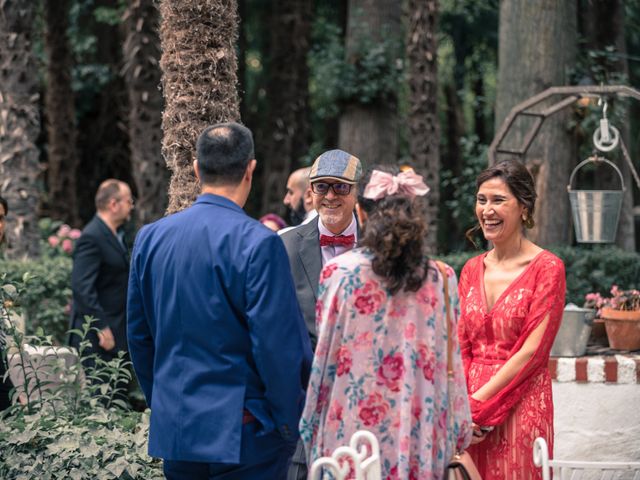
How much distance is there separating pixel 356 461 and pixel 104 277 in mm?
5129

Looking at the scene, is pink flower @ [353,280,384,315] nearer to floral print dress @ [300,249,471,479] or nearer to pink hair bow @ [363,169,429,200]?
floral print dress @ [300,249,471,479]

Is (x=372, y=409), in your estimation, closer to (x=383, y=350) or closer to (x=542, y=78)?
(x=383, y=350)

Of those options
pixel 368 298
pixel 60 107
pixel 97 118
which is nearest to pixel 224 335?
pixel 368 298

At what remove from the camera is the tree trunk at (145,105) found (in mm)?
11469

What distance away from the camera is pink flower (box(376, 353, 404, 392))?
3.48 metres

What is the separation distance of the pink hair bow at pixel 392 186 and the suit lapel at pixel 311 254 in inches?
46.2

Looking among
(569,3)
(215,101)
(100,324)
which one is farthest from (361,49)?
(215,101)

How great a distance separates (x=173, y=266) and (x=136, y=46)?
8348 millimetres

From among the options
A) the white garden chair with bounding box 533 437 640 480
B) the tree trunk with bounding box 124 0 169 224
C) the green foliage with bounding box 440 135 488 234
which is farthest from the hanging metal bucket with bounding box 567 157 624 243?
the green foliage with bounding box 440 135 488 234

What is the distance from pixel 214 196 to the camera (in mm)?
3693

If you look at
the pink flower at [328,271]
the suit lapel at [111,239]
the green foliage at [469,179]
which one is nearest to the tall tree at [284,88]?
the green foliage at [469,179]

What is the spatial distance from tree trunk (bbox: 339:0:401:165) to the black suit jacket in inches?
222

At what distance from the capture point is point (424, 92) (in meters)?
12.6

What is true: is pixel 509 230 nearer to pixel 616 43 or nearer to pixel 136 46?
pixel 136 46
